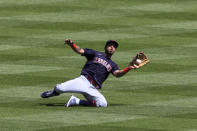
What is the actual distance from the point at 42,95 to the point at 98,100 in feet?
4.02

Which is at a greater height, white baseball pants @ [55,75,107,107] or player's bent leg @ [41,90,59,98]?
white baseball pants @ [55,75,107,107]

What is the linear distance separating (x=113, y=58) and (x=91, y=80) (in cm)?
Answer: 547

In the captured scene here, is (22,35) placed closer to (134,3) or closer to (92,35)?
(92,35)

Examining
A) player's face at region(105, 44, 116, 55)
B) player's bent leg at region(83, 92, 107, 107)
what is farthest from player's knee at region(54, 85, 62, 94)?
player's face at region(105, 44, 116, 55)

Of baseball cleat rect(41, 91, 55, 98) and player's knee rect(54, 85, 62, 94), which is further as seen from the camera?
baseball cleat rect(41, 91, 55, 98)

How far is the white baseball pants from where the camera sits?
15.5 metres

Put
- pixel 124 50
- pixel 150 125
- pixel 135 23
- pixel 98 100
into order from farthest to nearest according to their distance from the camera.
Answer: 1. pixel 135 23
2. pixel 124 50
3. pixel 98 100
4. pixel 150 125

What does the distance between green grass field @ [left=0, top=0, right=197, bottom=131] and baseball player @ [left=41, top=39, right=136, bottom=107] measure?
0.87 feet

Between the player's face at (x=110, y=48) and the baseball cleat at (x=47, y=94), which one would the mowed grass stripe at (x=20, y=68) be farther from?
the player's face at (x=110, y=48)

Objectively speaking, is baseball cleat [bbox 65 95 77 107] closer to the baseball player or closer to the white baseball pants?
the baseball player

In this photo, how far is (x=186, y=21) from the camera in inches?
999

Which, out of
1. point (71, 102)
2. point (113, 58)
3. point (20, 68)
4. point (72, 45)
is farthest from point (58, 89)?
point (113, 58)

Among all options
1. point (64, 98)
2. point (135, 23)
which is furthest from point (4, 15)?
point (64, 98)

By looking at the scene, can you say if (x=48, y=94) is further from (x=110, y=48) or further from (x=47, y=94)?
(x=110, y=48)
